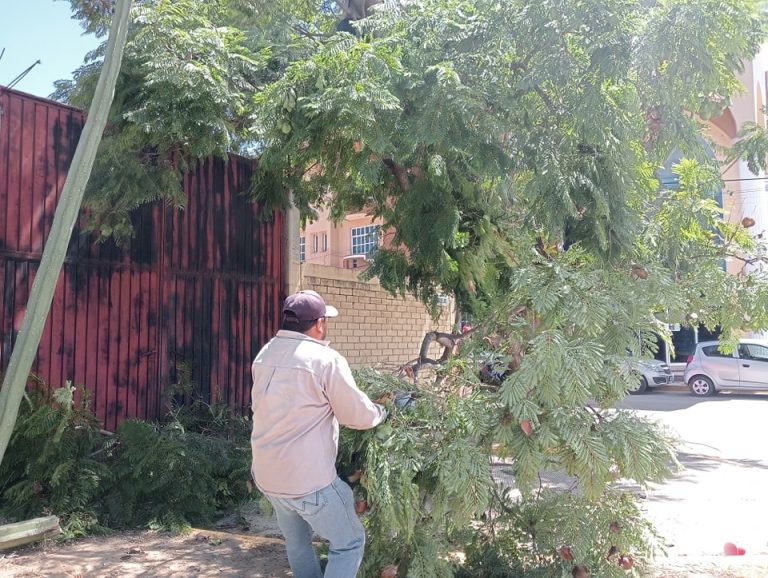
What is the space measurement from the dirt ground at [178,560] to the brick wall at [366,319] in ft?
14.8

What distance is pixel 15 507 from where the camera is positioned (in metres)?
5.24

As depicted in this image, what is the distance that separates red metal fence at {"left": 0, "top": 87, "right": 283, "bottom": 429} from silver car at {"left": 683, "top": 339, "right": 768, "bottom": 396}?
14.5 meters

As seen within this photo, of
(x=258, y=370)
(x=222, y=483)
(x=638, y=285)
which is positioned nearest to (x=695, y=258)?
(x=638, y=285)

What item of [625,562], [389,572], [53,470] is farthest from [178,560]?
[625,562]

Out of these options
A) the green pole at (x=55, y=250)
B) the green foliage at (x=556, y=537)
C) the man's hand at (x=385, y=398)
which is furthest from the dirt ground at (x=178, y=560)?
the man's hand at (x=385, y=398)

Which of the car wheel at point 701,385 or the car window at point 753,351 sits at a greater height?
the car window at point 753,351

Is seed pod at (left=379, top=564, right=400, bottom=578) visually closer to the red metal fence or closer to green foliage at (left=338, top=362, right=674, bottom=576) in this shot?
green foliage at (left=338, top=362, right=674, bottom=576)

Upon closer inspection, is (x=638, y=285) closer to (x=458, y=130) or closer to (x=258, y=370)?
(x=458, y=130)

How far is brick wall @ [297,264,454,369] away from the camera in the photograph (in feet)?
32.4

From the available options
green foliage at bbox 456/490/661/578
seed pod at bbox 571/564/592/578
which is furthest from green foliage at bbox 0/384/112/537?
seed pod at bbox 571/564/592/578

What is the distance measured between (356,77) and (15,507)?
13.9 feet

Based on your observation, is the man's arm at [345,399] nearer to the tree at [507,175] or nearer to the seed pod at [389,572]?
the tree at [507,175]

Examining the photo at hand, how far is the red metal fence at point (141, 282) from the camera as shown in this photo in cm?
615

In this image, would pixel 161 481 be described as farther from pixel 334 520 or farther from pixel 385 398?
pixel 334 520
